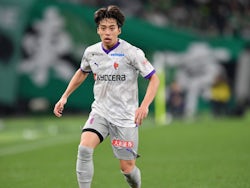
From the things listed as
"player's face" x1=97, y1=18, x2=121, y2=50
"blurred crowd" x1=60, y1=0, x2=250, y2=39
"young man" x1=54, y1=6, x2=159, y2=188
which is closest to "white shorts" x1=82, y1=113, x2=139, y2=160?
"young man" x1=54, y1=6, x2=159, y2=188

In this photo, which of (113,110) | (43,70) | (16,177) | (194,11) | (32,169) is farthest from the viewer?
(194,11)

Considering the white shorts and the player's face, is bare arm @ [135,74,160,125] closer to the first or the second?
the white shorts

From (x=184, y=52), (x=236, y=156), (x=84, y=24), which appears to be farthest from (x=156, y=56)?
(x=236, y=156)

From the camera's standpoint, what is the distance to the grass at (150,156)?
11.4 meters

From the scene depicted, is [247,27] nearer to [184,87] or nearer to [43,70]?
[184,87]

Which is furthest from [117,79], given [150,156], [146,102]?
[150,156]

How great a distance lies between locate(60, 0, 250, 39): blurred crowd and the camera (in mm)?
30031

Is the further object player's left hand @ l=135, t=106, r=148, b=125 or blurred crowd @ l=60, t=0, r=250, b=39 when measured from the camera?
blurred crowd @ l=60, t=0, r=250, b=39

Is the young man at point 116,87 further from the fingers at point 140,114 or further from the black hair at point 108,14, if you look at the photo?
the fingers at point 140,114

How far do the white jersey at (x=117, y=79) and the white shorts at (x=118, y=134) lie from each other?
62 mm

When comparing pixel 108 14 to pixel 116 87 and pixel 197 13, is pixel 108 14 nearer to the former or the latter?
pixel 116 87

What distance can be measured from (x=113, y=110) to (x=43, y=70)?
19.7 metres

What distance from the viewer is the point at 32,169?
524 inches

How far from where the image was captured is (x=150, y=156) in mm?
15531
